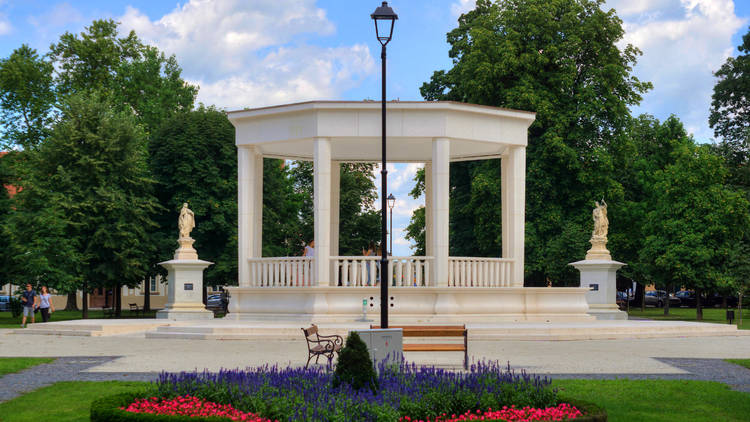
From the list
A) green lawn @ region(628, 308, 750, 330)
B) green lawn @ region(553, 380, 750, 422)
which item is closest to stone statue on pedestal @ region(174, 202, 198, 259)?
green lawn @ region(628, 308, 750, 330)

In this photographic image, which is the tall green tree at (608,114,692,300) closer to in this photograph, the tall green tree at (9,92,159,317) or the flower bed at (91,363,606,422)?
the tall green tree at (9,92,159,317)

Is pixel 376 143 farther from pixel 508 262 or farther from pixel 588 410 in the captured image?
pixel 588 410

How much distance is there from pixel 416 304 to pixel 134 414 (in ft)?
63.3

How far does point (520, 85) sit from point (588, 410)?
36289 millimetres

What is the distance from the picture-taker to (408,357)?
19.1 meters

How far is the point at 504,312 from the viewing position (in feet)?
96.3

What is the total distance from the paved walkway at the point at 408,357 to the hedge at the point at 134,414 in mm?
3353

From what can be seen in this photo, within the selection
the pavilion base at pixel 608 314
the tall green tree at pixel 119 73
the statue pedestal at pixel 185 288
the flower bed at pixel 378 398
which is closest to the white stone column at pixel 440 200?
the pavilion base at pixel 608 314

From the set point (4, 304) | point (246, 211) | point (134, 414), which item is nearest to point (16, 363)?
point (134, 414)

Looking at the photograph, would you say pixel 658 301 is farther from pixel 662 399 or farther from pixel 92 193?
pixel 662 399

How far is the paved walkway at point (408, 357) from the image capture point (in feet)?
52.7

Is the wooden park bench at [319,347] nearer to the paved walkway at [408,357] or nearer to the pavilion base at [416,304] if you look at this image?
the paved walkway at [408,357]

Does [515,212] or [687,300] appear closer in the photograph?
[515,212]

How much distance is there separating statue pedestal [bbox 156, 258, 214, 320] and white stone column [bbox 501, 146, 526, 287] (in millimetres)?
13505
